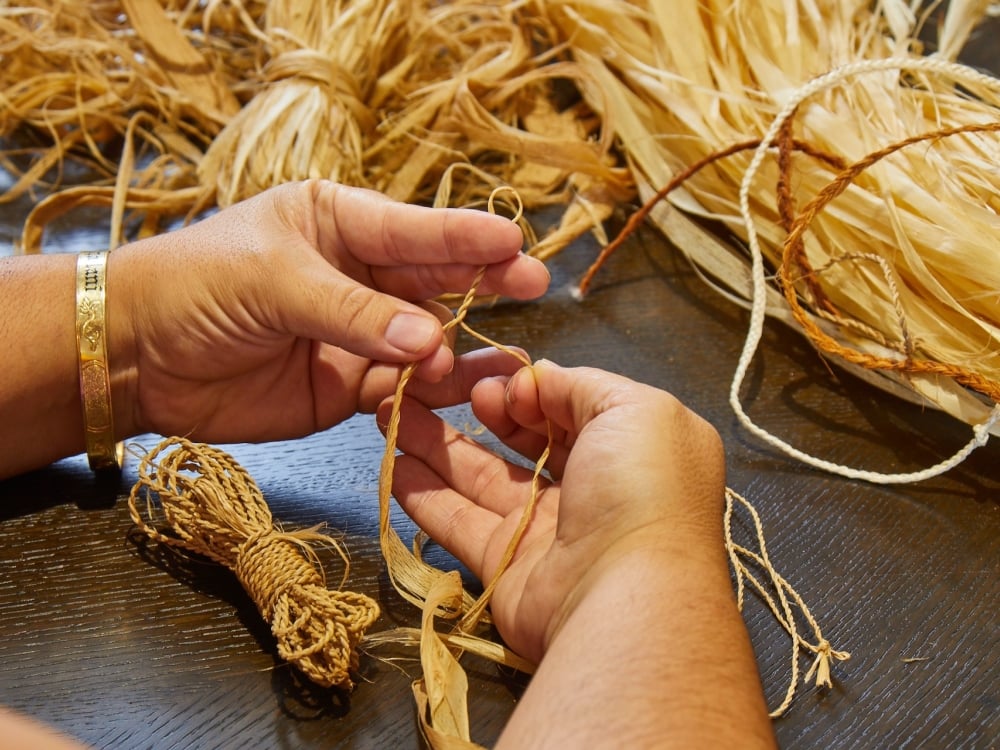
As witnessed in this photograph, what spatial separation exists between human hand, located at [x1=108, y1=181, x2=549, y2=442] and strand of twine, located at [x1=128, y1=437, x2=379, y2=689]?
0.10m

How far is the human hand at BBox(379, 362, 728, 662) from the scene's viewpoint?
67 centimetres

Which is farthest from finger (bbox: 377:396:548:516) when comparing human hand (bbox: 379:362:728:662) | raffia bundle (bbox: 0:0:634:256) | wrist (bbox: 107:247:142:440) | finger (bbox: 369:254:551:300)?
raffia bundle (bbox: 0:0:634:256)

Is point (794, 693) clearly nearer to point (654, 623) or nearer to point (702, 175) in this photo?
point (654, 623)

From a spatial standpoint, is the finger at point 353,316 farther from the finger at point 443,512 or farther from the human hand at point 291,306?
the finger at point 443,512

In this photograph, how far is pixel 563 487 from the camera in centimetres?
72

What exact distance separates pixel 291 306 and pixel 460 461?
22cm

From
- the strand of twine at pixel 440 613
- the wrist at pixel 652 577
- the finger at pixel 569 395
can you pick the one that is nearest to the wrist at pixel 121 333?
the strand of twine at pixel 440 613

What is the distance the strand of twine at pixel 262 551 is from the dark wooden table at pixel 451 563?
4 centimetres

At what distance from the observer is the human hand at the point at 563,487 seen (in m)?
0.67

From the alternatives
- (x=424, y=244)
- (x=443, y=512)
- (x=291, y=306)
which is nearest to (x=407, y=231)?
(x=424, y=244)

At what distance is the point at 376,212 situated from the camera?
85cm

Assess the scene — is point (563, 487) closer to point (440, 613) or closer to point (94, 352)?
point (440, 613)

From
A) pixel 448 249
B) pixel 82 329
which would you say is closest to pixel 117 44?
pixel 82 329

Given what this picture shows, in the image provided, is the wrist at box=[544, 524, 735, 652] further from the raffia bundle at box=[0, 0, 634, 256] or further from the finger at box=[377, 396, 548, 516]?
the raffia bundle at box=[0, 0, 634, 256]
